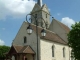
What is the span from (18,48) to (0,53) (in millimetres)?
16742

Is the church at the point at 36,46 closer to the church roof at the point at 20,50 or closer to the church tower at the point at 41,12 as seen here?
the church roof at the point at 20,50

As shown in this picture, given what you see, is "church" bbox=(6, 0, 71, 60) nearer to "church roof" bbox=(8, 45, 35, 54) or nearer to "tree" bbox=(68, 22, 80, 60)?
"church roof" bbox=(8, 45, 35, 54)

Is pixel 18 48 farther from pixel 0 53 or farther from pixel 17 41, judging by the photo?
pixel 0 53

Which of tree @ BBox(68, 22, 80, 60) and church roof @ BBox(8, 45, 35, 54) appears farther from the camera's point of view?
church roof @ BBox(8, 45, 35, 54)

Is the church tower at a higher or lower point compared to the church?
higher

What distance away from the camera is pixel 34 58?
3428cm

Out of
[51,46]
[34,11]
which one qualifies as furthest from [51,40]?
[34,11]

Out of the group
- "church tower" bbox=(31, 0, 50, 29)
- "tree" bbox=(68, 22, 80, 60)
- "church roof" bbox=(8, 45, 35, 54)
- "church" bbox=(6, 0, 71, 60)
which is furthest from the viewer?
"church tower" bbox=(31, 0, 50, 29)

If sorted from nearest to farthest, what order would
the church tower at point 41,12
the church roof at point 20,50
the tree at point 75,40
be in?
the tree at point 75,40 → the church roof at point 20,50 → the church tower at point 41,12

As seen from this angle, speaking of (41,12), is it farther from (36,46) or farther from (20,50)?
(20,50)

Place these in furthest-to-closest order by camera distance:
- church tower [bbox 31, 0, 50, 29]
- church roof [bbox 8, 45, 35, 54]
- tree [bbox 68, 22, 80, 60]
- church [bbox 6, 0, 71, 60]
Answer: church tower [bbox 31, 0, 50, 29]
church [bbox 6, 0, 71, 60]
church roof [bbox 8, 45, 35, 54]
tree [bbox 68, 22, 80, 60]

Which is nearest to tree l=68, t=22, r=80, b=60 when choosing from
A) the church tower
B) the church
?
the church

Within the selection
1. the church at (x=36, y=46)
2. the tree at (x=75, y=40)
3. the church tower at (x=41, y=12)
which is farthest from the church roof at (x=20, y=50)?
the church tower at (x=41, y=12)

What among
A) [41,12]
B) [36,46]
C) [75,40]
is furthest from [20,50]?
[41,12]
